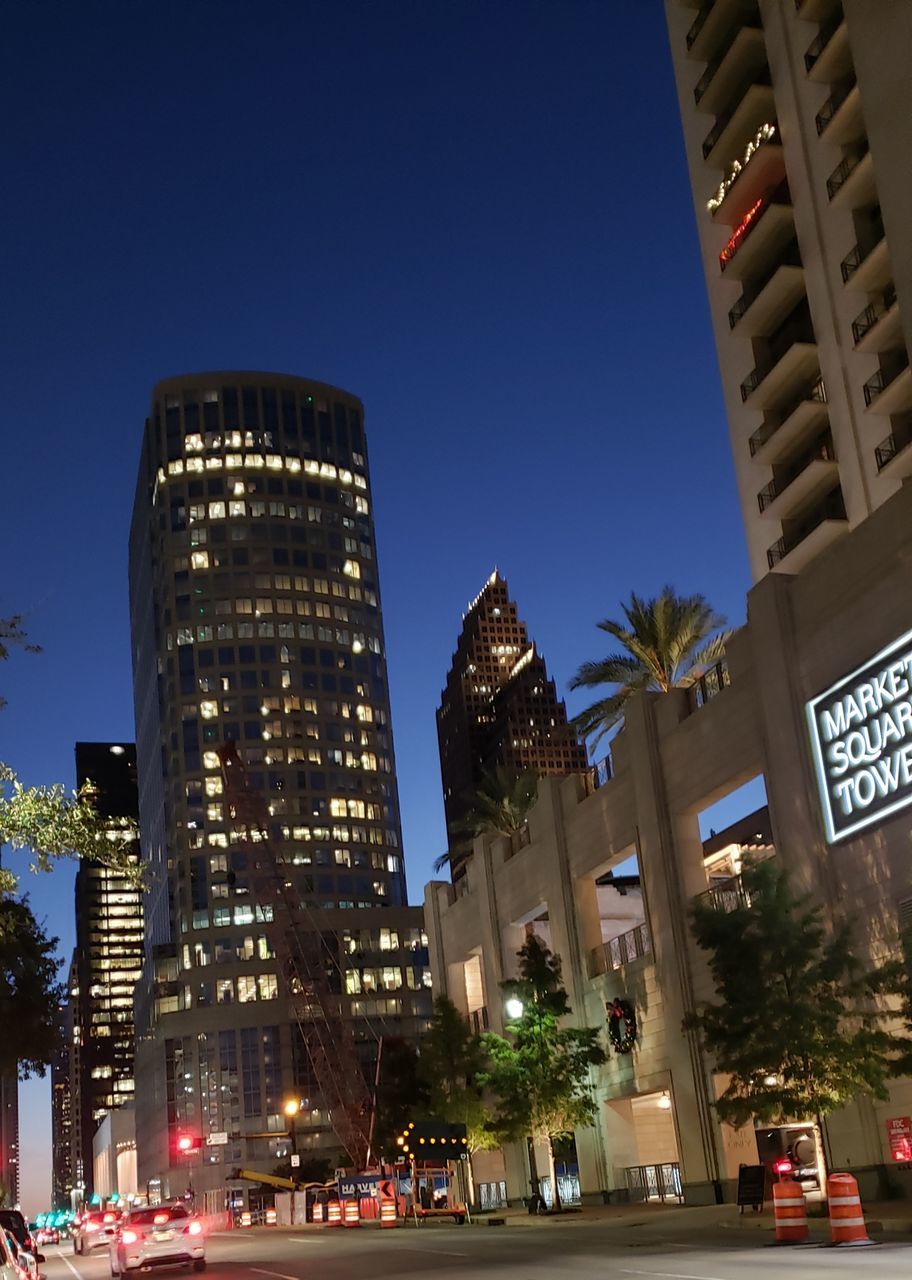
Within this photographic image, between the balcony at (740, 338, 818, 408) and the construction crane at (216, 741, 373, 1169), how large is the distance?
76.1 meters

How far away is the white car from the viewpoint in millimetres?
29828

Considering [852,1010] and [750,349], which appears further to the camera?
[750,349]

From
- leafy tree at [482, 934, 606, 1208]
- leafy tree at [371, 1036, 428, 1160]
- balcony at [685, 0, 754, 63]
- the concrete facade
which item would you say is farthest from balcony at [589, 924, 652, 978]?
balcony at [685, 0, 754, 63]

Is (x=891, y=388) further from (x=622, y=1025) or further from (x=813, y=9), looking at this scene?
(x=622, y=1025)

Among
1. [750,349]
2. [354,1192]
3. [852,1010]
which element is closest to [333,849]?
[354,1192]

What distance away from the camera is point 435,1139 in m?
52.0

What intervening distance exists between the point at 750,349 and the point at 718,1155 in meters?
36.0

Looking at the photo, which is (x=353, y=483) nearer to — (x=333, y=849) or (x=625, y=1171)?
(x=333, y=849)

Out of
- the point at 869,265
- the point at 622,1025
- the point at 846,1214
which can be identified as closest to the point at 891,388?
the point at 869,265

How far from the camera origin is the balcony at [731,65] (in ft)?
201

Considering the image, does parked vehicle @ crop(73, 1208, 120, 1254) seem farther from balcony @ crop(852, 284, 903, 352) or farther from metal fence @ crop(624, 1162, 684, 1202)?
balcony @ crop(852, 284, 903, 352)

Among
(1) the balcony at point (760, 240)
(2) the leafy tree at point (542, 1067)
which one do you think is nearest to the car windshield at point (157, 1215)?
(2) the leafy tree at point (542, 1067)

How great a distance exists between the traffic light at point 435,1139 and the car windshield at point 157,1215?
21.6m

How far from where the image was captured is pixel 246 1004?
6348 inches
